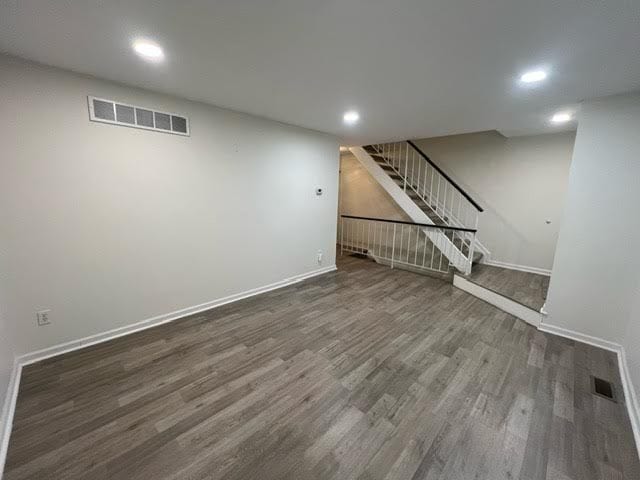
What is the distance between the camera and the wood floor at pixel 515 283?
3398mm

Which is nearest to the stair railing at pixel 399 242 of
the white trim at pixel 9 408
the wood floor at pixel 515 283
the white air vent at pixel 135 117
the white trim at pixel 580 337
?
the wood floor at pixel 515 283

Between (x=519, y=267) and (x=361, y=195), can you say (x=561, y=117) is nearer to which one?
(x=519, y=267)

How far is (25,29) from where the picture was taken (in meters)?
1.62

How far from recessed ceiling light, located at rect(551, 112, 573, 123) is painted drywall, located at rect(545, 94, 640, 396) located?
668mm

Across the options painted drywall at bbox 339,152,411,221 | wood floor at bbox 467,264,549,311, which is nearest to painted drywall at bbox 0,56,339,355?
painted drywall at bbox 339,152,411,221

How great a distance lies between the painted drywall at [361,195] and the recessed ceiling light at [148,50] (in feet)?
17.0

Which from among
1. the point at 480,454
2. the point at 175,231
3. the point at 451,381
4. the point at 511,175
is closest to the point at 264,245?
the point at 175,231

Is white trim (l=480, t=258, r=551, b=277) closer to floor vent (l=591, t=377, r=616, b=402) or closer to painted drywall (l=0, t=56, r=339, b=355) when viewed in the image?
floor vent (l=591, t=377, r=616, b=402)

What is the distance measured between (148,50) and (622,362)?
15.7 ft

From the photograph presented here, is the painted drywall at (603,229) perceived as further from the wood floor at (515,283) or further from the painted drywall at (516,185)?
the painted drywall at (516,185)

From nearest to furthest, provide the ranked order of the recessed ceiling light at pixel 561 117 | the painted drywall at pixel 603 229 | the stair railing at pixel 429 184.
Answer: the painted drywall at pixel 603 229, the recessed ceiling light at pixel 561 117, the stair railing at pixel 429 184

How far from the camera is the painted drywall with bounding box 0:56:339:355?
210 cm

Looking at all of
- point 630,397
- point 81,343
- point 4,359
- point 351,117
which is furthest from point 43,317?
point 630,397

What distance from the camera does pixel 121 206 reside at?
8.32 feet
